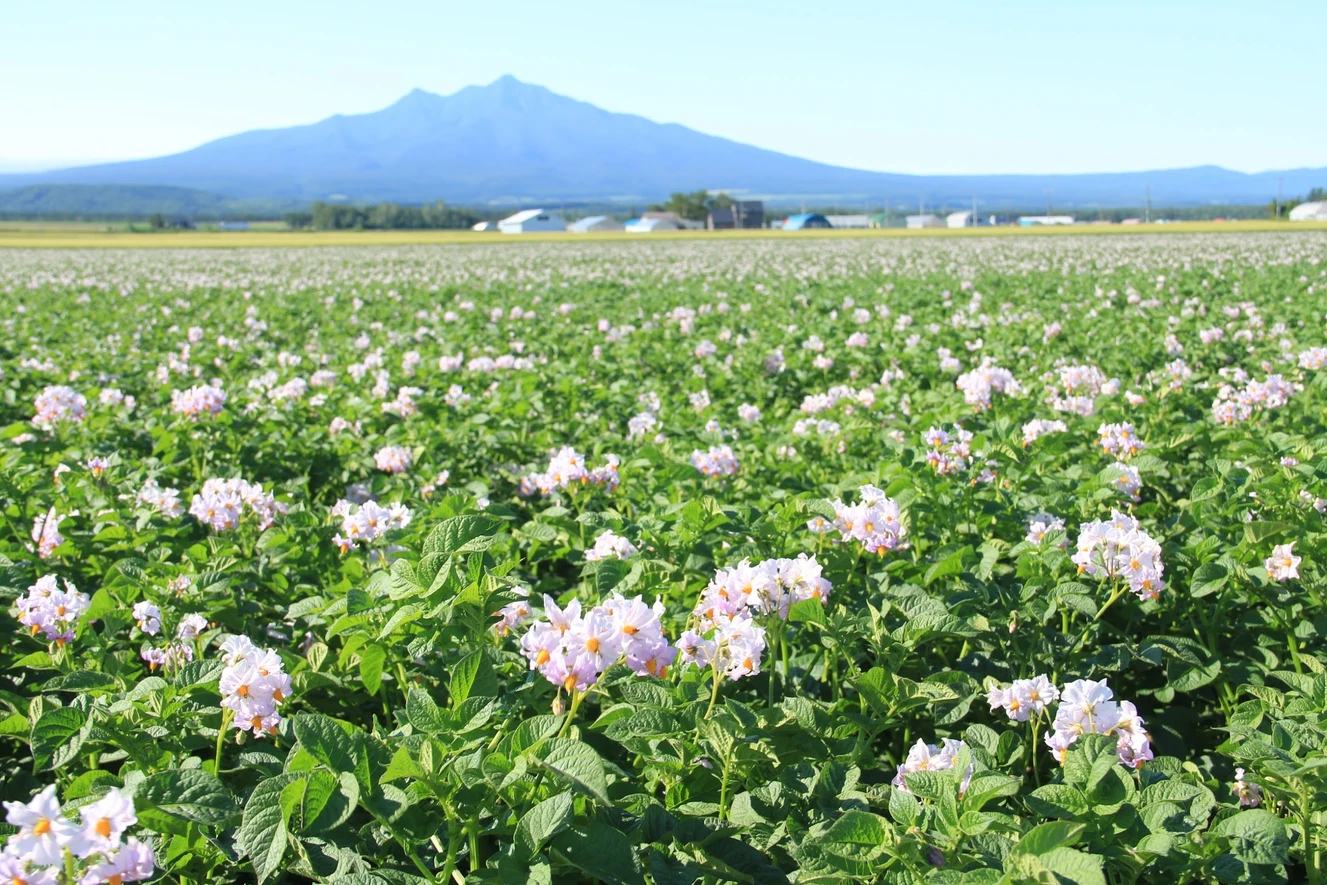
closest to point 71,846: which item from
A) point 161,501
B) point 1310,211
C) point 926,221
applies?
point 161,501

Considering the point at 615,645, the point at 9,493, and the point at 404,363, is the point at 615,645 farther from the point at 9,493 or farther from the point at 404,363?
the point at 404,363

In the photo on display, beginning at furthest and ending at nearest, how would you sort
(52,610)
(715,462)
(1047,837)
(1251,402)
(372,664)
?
(1251,402), (715,462), (52,610), (372,664), (1047,837)

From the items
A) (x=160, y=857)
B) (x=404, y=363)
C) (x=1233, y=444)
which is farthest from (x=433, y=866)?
(x=404, y=363)

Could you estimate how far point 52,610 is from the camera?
2682 mm

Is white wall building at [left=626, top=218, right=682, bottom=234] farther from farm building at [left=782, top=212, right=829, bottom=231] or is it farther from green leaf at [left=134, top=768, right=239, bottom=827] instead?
green leaf at [left=134, top=768, right=239, bottom=827]

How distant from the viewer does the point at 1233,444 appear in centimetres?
409

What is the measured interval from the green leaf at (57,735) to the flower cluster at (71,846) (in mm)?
548

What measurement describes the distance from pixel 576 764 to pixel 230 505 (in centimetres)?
237

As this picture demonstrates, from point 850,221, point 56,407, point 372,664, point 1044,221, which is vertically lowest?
point 372,664

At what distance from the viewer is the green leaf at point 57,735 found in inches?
78.9

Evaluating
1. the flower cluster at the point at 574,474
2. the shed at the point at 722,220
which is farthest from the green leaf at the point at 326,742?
the shed at the point at 722,220

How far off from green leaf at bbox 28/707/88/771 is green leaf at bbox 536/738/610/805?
1.00 meters

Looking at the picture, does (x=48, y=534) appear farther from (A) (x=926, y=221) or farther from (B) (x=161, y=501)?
(A) (x=926, y=221)

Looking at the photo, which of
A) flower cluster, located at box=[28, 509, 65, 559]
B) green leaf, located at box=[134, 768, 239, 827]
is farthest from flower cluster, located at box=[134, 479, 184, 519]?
green leaf, located at box=[134, 768, 239, 827]
